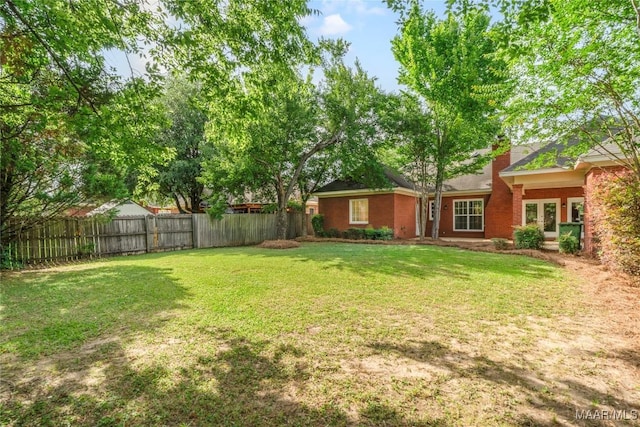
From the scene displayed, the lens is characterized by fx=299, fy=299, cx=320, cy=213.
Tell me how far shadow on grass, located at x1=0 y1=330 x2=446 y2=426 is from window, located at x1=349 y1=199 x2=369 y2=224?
16829 mm

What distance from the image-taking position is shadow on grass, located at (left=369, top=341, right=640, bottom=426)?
2316mm

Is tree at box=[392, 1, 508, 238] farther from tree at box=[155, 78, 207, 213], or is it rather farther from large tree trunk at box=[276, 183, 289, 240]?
tree at box=[155, 78, 207, 213]

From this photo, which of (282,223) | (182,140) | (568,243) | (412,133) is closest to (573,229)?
(568,243)

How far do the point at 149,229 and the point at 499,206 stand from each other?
18.7 meters

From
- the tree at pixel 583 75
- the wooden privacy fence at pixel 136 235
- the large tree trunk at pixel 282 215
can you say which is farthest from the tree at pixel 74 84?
the large tree trunk at pixel 282 215

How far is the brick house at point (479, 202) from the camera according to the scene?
14.5m

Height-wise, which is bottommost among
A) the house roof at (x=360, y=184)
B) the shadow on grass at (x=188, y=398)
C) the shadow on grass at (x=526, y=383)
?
the shadow on grass at (x=526, y=383)

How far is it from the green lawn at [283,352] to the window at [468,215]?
12.9 metres

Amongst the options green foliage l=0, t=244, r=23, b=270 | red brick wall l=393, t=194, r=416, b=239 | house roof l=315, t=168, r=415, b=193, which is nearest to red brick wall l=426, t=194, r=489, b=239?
red brick wall l=393, t=194, r=416, b=239

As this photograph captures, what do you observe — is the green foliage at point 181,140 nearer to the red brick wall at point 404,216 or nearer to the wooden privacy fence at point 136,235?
the wooden privacy fence at point 136,235

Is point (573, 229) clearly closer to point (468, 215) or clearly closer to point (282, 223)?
point (468, 215)

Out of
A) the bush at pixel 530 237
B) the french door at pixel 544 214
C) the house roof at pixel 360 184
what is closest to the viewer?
the bush at pixel 530 237

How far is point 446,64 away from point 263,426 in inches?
629

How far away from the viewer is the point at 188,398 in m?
2.48
